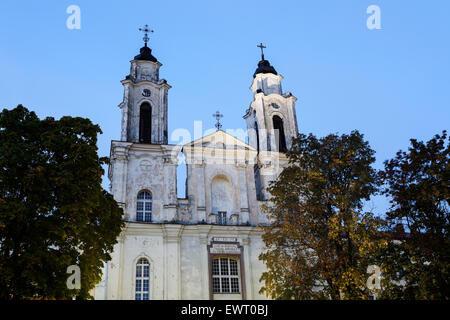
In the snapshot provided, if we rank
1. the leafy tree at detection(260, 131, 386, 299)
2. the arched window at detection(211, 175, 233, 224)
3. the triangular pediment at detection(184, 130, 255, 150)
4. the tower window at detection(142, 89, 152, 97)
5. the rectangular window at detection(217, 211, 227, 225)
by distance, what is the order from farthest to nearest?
the tower window at detection(142, 89, 152, 97)
the triangular pediment at detection(184, 130, 255, 150)
the arched window at detection(211, 175, 233, 224)
the rectangular window at detection(217, 211, 227, 225)
the leafy tree at detection(260, 131, 386, 299)

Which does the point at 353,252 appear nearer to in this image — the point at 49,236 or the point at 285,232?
the point at 285,232

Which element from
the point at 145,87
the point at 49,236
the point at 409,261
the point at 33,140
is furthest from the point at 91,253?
the point at 145,87

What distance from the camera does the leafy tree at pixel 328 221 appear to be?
53.4 ft

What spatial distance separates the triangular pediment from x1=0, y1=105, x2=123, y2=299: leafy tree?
43.7 ft

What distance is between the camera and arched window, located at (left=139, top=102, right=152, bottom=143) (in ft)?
99.1

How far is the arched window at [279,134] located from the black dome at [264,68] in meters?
4.65

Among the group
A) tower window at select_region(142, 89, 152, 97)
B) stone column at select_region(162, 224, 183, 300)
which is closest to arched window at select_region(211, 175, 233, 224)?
stone column at select_region(162, 224, 183, 300)

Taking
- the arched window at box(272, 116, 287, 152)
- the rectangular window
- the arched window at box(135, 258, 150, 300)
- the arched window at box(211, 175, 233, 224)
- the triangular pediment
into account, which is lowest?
the arched window at box(135, 258, 150, 300)

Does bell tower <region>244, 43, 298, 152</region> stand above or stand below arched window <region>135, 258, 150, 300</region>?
above

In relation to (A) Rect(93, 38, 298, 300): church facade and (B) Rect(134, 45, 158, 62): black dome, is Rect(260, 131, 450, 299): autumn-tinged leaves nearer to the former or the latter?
(A) Rect(93, 38, 298, 300): church facade

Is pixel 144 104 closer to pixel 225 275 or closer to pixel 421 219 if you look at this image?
pixel 225 275

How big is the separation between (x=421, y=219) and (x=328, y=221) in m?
3.47

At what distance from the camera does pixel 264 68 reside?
36531 mm

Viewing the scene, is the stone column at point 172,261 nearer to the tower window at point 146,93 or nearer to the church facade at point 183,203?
the church facade at point 183,203
